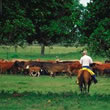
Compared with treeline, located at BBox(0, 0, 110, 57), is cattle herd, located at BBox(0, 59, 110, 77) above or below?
below

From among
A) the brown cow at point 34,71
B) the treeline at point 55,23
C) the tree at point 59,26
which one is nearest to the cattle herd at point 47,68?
the brown cow at point 34,71

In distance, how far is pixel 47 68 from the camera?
3934cm

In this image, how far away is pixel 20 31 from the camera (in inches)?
1518

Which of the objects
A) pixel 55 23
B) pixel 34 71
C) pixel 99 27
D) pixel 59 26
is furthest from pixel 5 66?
pixel 59 26

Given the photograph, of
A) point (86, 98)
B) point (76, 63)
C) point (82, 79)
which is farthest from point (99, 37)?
point (86, 98)

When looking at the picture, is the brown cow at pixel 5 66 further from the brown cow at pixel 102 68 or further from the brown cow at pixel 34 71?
the brown cow at pixel 102 68

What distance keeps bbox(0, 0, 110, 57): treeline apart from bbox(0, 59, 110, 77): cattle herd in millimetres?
2059

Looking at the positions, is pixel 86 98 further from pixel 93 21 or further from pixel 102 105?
pixel 93 21

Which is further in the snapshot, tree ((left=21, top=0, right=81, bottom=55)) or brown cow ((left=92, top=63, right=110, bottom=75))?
tree ((left=21, top=0, right=81, bottom=55))

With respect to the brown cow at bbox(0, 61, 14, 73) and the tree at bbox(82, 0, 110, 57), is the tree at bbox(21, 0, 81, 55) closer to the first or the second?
the tree at bbox(82, 0, 110, 57)

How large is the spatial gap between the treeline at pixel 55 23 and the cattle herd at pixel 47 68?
206cm

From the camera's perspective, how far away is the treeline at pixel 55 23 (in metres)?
21.7

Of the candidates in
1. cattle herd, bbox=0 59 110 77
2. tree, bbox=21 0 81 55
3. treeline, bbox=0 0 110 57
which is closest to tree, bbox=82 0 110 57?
treeline, bbox=0 0 110 57

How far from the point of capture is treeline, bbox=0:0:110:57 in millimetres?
21688
